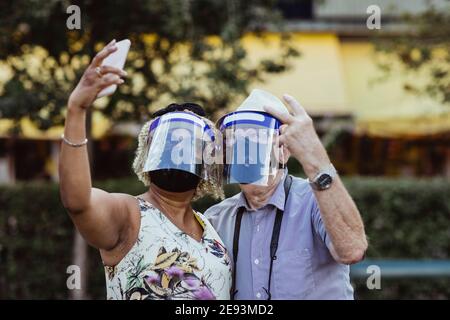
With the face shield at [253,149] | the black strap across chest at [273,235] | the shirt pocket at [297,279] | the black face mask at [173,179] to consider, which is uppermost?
the face shield at [253,149]

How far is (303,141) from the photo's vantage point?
2736 mm

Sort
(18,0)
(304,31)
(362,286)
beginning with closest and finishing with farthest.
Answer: (18,0) < (362,286) < (304,31)

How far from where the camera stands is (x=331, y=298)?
10.2ft

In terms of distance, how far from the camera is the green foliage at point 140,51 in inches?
281

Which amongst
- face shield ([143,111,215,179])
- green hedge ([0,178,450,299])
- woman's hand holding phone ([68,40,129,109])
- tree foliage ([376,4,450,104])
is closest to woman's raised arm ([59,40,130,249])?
woman's hand holding phone ([68,40,129,109])

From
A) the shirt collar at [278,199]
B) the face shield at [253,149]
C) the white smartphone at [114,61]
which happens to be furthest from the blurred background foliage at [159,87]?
the white smartphone at [114,61]

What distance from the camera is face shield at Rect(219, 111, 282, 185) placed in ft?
9.80

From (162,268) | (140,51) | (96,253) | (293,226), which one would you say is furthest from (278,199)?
(96,253)

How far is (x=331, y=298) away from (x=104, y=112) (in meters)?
5.19

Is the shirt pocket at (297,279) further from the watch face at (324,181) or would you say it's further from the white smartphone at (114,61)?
the white smartphone at (114,61)

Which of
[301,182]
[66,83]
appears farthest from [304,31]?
[301,182]

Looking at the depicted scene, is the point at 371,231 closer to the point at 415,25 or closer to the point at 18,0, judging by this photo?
the point at 415,25

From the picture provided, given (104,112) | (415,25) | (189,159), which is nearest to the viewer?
(189,159)

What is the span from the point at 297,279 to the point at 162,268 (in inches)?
23.1
